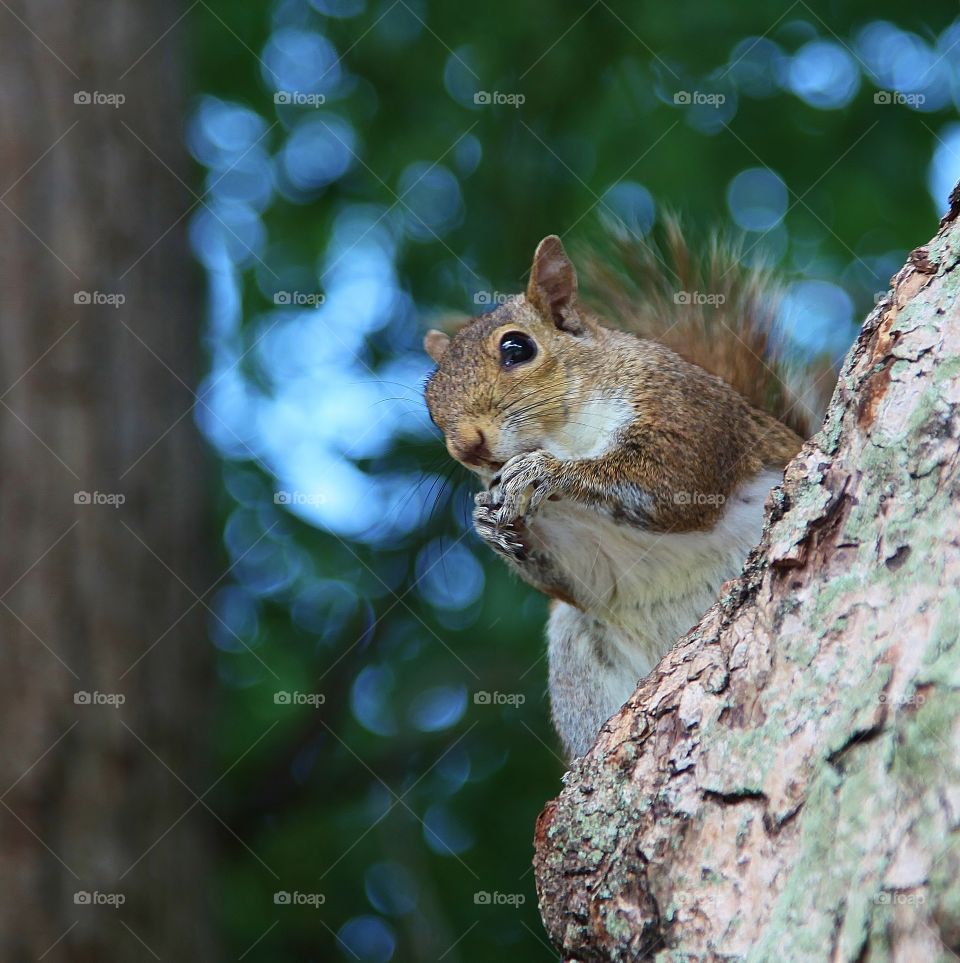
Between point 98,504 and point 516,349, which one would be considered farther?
point 98,504

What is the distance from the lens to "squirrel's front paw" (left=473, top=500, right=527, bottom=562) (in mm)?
2160

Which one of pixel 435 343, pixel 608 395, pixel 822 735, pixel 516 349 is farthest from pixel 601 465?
pixel 822 735

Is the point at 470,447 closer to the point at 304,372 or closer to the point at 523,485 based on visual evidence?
the point at 523,485

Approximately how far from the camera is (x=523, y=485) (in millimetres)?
2115

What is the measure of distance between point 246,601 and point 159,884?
1129 millimetres

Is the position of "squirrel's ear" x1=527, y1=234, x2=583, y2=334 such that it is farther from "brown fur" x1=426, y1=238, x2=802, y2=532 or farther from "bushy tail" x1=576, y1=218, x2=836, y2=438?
"bushy tail" x1=576, y1=218, x2=836, y2=438

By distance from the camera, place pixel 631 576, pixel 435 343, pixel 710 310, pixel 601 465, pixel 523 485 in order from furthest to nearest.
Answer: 1. pixel 710 310
2. pixel 435 343
3. pixel 631 576
4. pixel 601 465
5. pixel 523 485

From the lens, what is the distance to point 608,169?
10.9 ft

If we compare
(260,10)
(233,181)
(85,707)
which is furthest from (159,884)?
(260,10)

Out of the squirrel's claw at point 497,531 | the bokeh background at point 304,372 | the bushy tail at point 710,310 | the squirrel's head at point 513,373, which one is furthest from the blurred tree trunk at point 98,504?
the bushy tail at point 710,310

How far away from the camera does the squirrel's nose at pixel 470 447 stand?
84.8 inches

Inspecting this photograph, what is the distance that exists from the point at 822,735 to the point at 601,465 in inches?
45.2

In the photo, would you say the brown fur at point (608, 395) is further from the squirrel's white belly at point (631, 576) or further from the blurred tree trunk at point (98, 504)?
the blurred tree trunk at point (98, 504)

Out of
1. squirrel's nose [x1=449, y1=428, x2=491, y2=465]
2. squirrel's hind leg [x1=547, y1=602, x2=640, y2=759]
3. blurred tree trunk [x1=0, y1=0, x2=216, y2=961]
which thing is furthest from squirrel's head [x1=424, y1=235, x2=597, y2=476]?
blurred tree trunk [x1=0, y1=0, x2=216, y2=961]
